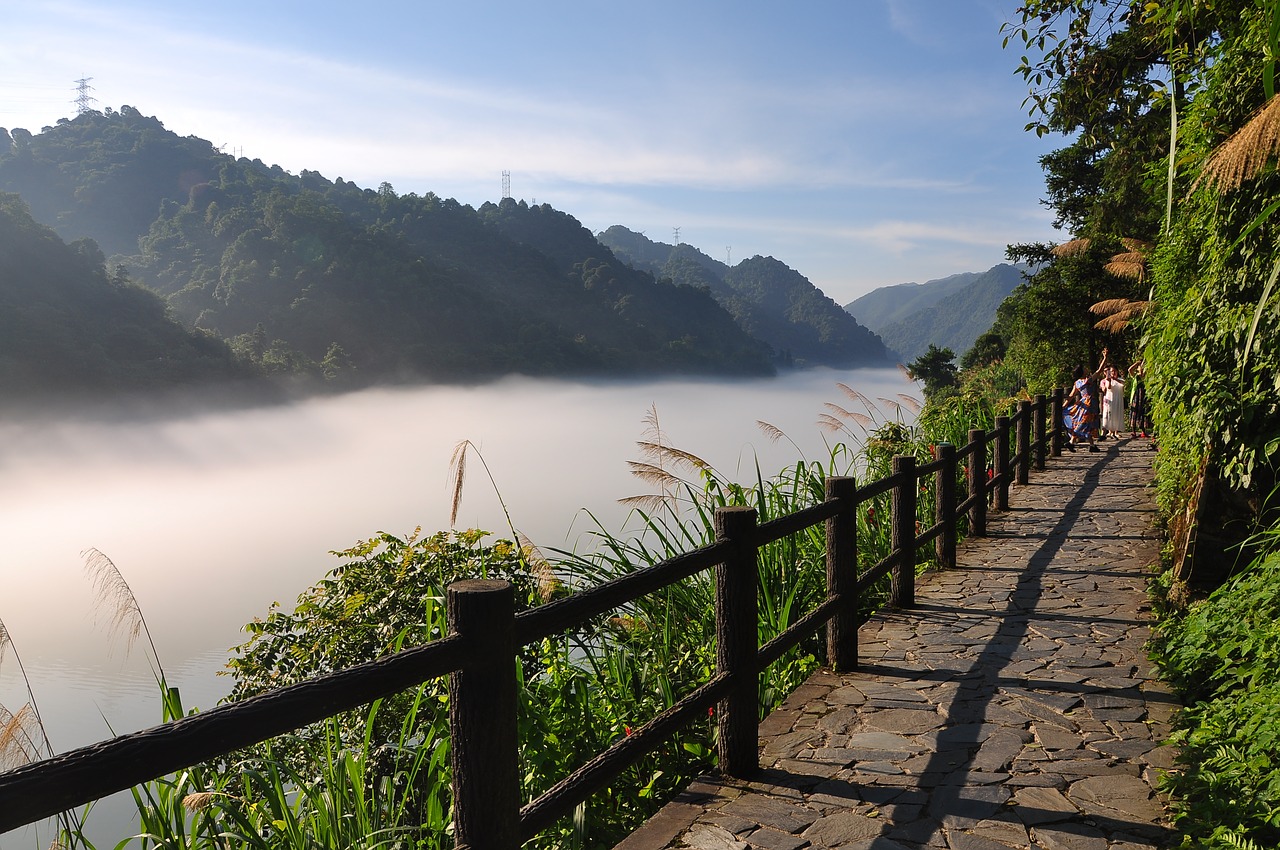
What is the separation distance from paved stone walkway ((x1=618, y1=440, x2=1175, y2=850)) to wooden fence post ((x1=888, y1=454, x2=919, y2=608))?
18cm

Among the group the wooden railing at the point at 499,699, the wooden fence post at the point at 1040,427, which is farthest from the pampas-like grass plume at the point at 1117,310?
the wooden railing at the point at 499,699

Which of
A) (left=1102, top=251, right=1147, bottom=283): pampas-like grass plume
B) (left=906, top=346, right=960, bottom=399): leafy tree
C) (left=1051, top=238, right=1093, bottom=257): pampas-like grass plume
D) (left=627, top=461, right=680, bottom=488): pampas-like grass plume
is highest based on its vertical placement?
(left=1051, top=238, right=1093, bottom=257): pampas-like grass plume

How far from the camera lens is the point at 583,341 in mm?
121688

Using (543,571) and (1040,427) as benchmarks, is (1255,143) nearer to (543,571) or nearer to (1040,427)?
(543,571)

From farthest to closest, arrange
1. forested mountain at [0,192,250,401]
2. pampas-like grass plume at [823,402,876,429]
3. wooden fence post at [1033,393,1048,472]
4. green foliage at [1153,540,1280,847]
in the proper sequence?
1. forested mountain at [0,192,250,401]
2. wooden fence post at [1033,393,1048,472]
3. pampas-like grass plume at [823,402,876,429]
4. green foliage at [1153,540,1280,847]

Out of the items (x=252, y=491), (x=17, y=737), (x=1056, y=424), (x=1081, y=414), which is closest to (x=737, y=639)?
(x=17, y=737)

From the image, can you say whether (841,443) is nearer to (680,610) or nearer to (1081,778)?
(680,610)

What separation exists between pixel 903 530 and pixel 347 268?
95044 millimetres

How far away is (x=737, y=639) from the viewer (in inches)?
147

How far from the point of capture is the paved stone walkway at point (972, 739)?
10.8 ft

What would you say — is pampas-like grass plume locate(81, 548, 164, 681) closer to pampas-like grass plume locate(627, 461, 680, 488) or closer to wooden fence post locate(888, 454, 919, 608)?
pampas-like grass plume locate(627, 461, 680, 488)

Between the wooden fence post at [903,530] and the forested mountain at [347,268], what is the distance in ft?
280

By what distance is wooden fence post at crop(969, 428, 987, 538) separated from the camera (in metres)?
8.41

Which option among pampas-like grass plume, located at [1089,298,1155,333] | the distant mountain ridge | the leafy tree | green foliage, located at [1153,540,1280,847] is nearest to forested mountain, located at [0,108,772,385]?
the distant mountain ridge
